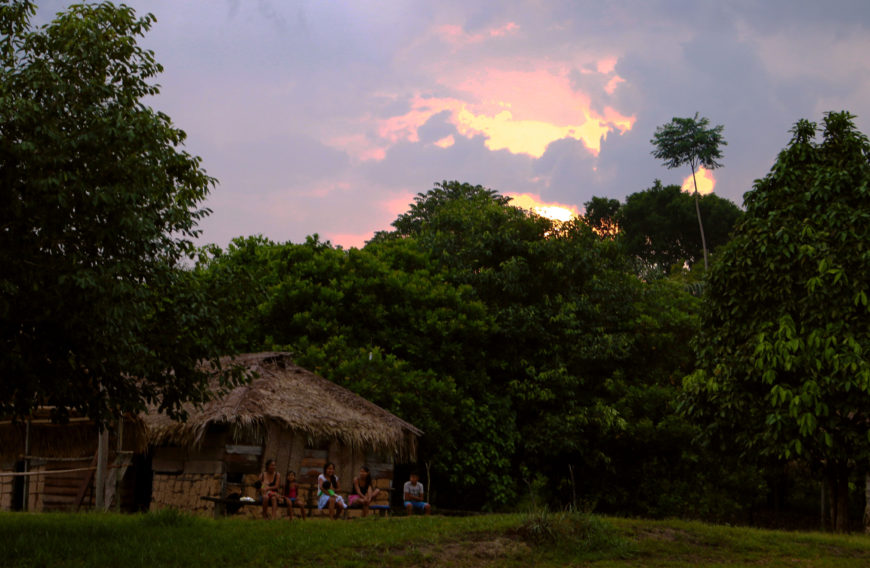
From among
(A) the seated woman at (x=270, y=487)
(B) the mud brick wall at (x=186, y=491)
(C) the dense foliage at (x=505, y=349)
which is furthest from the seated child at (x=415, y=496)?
(C) the dense foliage at (x=505, y=349)

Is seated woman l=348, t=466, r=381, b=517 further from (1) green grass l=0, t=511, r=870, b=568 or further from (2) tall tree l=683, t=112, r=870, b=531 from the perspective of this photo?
(2) tall tree l=683, t=112, r=870, b=531

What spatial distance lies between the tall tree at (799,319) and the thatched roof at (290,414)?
813 cm

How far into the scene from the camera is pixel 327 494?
18297mm

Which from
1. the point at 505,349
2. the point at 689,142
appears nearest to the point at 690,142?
the point at 689,142

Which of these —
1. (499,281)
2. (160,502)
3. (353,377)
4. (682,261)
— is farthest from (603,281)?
(682,261)

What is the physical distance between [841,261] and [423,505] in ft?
35.0

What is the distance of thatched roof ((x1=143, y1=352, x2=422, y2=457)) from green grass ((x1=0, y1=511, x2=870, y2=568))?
419 cm

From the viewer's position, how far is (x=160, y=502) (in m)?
20.8

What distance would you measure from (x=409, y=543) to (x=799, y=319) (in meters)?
9.71

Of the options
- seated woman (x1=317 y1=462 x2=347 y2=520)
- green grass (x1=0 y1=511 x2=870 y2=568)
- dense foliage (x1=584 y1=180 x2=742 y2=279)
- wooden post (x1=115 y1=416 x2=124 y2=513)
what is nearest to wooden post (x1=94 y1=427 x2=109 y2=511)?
wooden post (x1=115 y1=416 x2=124 y2=513)

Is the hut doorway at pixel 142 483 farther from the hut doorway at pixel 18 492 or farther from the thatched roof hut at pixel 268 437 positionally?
the hut doorway at pixel 18 492

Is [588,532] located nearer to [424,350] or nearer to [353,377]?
[353,377]

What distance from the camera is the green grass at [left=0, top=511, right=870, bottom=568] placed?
11375 mm

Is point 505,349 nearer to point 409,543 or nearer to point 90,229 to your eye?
point 409,543
